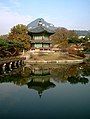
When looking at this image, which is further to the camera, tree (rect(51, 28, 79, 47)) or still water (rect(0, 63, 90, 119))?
tree (rect(51, 28, 79, 47))

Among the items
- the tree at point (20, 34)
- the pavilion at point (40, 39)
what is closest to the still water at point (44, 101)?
the tree at point (20, 34)

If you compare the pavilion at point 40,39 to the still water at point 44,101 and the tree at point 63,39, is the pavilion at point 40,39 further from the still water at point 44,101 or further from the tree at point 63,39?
the still water at point 44,101

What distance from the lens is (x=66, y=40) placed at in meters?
89.6

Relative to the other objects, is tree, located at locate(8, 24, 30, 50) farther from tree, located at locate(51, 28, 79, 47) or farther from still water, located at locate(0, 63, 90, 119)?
still water, located at locate(0, 63, 90, 119)

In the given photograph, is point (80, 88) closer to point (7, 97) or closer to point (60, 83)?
point (60, 83)

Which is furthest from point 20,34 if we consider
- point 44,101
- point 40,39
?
point 44,101

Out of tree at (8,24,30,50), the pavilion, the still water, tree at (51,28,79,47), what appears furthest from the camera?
tree at (51,28,79,47)

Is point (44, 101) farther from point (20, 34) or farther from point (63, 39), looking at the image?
point (63, 39)

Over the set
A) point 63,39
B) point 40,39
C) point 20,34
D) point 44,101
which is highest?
point 20,34

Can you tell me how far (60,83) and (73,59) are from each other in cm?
2940

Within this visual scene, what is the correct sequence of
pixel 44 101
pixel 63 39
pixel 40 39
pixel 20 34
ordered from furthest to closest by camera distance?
pixel 63 39 → pixel 40 39 → pixel 20 34 → pixel 44 101

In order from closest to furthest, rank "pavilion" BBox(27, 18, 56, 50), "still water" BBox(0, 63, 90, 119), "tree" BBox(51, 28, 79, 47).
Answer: "still water" BBox(0, 63, 90, 119) → "pavilion" BBox(27, 18, 56, 50) → "tree" BBox(51, 28, 79, 47)

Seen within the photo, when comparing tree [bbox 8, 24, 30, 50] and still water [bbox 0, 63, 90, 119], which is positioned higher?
tree [bbox 8, 24, 30, 50]

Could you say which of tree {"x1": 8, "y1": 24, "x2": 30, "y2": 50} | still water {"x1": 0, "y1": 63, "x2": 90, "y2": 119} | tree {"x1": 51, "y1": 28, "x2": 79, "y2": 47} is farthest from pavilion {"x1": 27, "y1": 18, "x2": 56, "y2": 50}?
still water {"x1": 0, "y1": 63, "x2": 90, "y2": 119}
